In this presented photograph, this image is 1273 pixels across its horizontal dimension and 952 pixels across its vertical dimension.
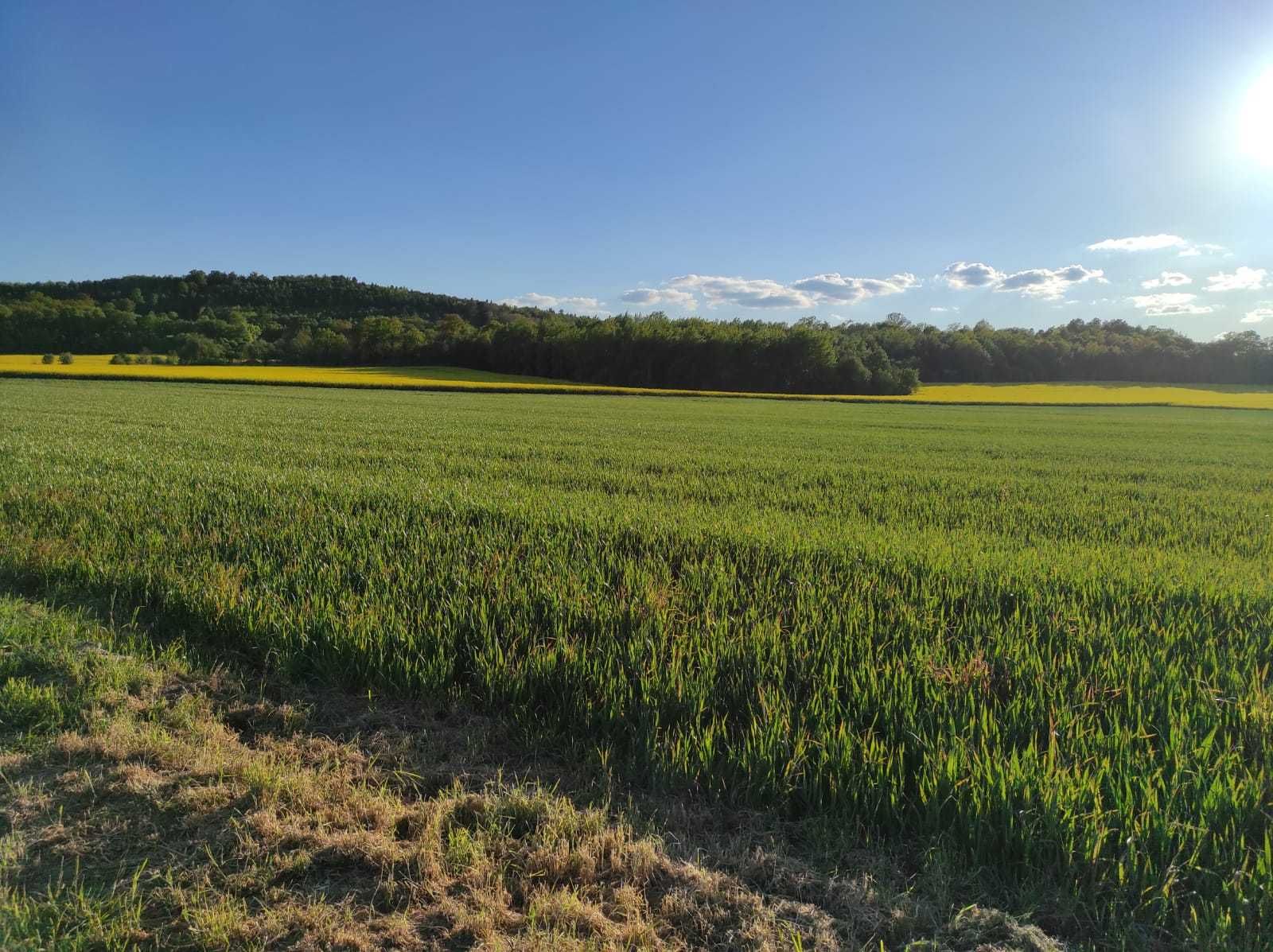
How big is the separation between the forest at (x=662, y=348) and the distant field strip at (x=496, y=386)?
7487 mm

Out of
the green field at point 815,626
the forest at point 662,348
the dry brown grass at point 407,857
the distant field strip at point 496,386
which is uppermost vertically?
the forest at point 662,348

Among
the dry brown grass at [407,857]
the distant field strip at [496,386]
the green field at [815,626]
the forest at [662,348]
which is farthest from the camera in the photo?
the forest at [662,348]

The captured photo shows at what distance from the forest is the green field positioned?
224ft

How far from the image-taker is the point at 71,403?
2653 cm

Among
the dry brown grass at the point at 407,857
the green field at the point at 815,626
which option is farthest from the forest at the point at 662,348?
the dry brown grass at the point at 407,857

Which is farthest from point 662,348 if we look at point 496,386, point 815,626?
point 815,626

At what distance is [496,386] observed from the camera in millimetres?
54875

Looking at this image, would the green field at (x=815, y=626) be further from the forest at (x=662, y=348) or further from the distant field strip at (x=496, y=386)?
the forest at (x=662, y=348)

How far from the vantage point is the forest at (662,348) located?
254 ft

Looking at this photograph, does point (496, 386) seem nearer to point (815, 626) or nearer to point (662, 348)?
point (662, 348)

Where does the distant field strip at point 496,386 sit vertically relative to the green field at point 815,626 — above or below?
above

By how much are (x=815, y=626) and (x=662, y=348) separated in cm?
7650

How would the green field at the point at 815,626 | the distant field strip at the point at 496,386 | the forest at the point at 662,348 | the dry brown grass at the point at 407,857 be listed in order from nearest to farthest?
the dry brown grass at the point at 407,857, the green field at the point at 815,626, the distant field strip at the point at 496,386, the forest at the point at 662,348

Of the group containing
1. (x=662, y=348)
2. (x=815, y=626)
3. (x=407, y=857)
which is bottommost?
(x=407, y=857)
